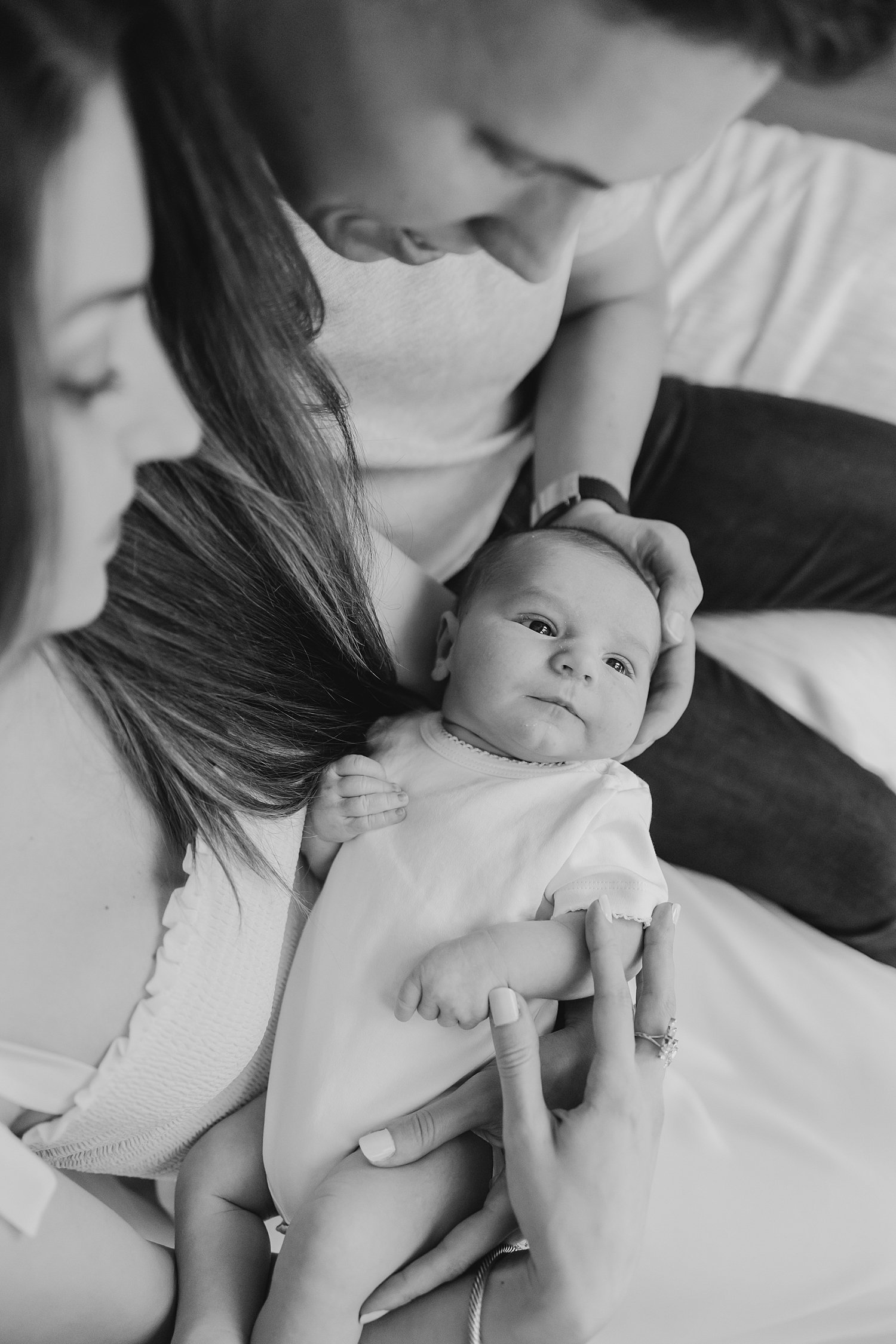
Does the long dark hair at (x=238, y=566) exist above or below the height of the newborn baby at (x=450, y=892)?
above

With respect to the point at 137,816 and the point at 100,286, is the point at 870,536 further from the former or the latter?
the point at 100,286

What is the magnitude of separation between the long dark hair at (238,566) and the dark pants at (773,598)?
40cm

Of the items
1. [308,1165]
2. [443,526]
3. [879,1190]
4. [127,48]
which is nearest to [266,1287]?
[308,1165]

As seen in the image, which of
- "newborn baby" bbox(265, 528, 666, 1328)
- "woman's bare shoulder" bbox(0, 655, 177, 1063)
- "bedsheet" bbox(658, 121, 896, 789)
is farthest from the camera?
"bedsheet" bbox(658, 121, 896, 789)

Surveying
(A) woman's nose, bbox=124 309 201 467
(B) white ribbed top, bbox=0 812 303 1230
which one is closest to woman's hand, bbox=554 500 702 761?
(B) white ribbed top, bbox=0 812 303 1230

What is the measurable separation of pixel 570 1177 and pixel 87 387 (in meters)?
0.64

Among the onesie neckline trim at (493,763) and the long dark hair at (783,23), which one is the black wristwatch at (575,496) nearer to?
the onesie neckline trim at (493,763)

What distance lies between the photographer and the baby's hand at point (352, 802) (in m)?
0.98

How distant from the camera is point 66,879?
82 cm

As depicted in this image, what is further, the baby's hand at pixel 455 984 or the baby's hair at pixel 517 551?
the baby's hair at pixel 517 551

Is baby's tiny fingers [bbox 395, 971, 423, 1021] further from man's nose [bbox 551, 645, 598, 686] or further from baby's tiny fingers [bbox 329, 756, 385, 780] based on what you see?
man's nose [bbox 551, 645, 598, 686]

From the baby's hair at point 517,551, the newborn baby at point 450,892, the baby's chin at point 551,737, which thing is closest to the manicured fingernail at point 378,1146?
the newborn baby at point 450,892

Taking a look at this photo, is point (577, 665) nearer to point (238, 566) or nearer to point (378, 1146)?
point (238, 566)

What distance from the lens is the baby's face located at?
1.00 m
